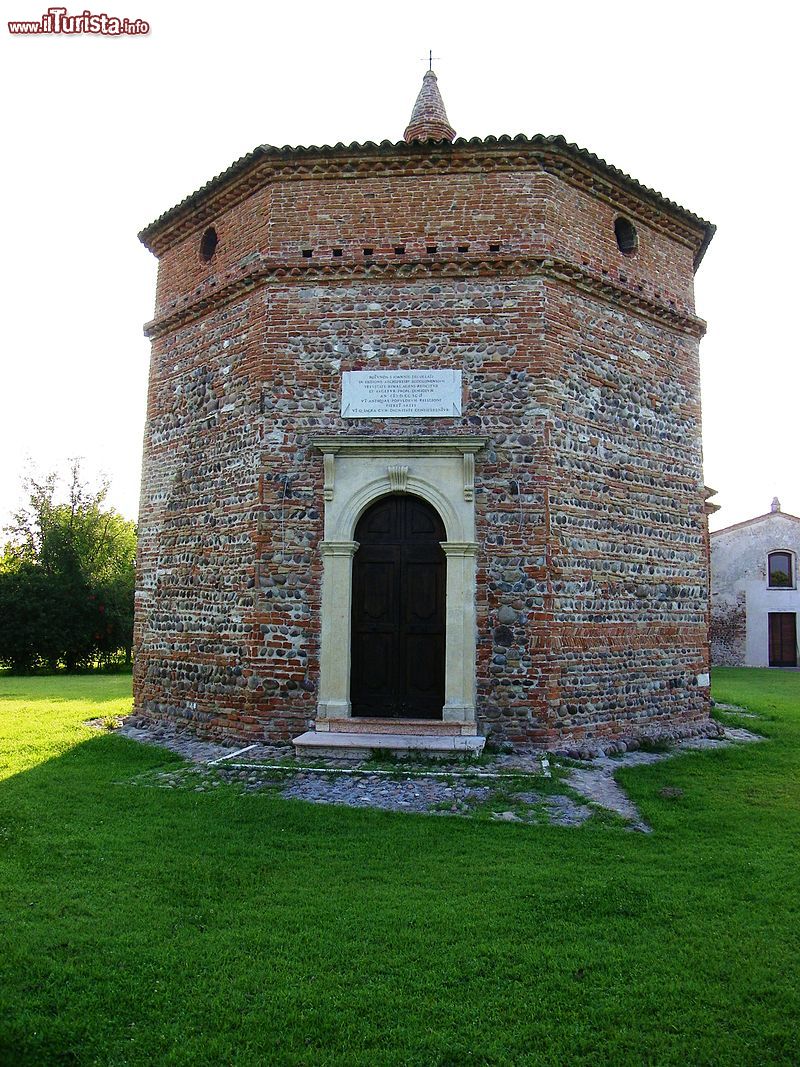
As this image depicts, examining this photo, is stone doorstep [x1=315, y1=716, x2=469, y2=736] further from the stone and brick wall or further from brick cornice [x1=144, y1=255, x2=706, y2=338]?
brick cornice [x1=144, y1=255, x2=706, y2=338]

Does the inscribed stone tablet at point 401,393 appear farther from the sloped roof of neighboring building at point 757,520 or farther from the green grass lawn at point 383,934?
the sloped roof of neighboring building at point 757,520

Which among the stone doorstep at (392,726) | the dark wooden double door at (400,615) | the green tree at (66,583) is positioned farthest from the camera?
the green tree at (66,583)

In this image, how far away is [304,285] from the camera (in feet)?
34.3

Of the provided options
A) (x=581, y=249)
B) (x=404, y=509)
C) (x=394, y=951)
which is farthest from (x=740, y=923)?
(x=581, y=249)

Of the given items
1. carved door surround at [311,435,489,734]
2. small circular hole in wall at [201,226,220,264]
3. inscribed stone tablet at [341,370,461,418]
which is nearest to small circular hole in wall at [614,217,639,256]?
inscribed stone tablet at [341,370,461,418]

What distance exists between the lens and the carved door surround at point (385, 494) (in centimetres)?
953

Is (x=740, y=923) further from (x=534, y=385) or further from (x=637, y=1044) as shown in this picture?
(x=534, y=385)

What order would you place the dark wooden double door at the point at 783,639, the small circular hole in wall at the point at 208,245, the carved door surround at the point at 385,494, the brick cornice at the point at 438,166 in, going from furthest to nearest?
the dark wooden double door at the point at 783,639 < the small circular hole in wall at the point at 208,245 < the brick cornice at the point at 438,166 < the carved door surround at the point at 385,494

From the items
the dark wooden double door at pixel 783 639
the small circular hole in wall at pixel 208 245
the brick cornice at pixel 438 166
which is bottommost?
the dark wooden double door at pixel 783 639

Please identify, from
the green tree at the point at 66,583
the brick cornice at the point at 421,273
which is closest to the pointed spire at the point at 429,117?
the brick cornice at the point at 421,273

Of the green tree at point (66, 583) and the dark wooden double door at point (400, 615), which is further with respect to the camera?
the green tree at point (66, 583)

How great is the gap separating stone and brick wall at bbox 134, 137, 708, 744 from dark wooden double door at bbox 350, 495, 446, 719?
57 cm

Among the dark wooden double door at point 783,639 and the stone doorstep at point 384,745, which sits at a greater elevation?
the dark wooden double door at point 783,639

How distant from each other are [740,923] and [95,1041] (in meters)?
3.69
